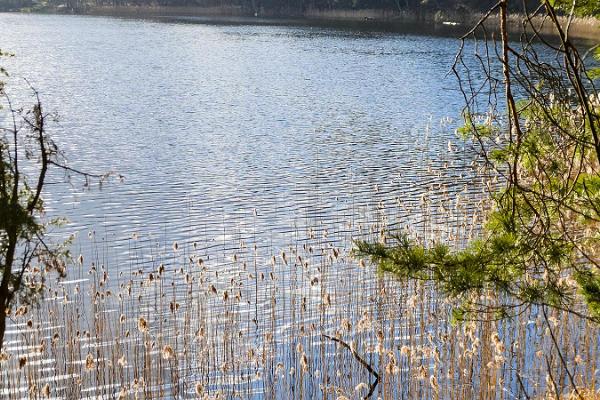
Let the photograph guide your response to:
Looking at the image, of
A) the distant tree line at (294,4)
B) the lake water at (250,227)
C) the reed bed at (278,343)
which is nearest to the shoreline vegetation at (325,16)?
the distant tree line at (294,4)

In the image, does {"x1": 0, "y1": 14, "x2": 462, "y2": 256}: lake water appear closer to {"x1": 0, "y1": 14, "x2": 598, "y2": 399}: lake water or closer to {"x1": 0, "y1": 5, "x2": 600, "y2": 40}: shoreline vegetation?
{"x1": 0, "y1": 14, "x2": 598, "y2": 399}: lake water

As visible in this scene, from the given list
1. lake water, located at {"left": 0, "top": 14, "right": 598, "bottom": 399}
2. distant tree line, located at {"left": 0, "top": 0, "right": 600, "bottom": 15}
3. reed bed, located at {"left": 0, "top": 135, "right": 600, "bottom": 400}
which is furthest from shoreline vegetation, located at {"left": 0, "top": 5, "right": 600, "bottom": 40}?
reed bed, located at {"left": 0, "top": 135, "right": 600, "bottom": 400}

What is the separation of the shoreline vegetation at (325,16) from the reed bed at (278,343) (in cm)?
3800

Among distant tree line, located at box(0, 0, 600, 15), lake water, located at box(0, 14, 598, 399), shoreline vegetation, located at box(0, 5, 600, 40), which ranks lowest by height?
lake water, located at box(0, 14, 598, 399)

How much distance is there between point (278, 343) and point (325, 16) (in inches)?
2637

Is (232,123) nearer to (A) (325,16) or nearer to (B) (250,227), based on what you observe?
(B) (250,227)

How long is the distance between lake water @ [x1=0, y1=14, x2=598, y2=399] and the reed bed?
1.2 inches

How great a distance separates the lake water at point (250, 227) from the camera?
6586 millimetres

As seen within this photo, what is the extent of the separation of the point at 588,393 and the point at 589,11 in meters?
2.67

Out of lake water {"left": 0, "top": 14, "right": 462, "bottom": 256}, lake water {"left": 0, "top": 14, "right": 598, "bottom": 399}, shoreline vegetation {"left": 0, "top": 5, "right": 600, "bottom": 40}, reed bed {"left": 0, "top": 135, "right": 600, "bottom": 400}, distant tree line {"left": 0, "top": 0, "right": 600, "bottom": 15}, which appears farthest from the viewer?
distant tree line {"left": 0, "top": 0, "right": 600, "bottom": 15}

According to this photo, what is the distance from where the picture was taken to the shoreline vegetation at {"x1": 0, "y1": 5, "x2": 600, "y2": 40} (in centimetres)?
5603

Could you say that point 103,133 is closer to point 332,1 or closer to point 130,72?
point 130,72

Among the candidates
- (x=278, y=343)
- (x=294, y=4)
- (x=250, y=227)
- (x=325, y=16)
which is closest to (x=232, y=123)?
(x=250, y=227)

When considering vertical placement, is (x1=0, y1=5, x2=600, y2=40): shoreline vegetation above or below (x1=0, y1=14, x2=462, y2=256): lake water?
above
